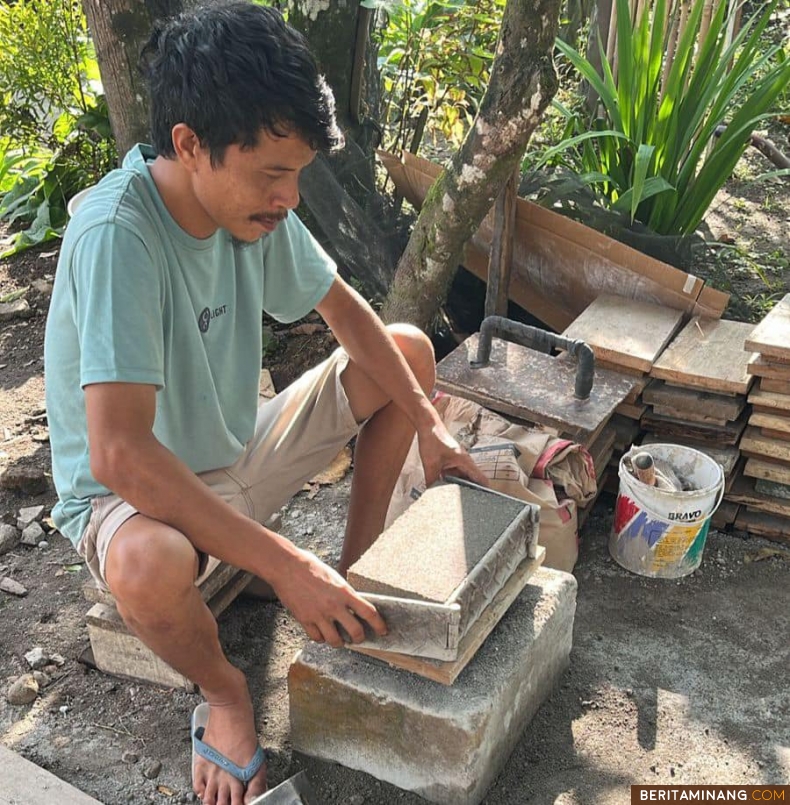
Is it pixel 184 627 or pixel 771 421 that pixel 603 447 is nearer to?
pixel 771 421

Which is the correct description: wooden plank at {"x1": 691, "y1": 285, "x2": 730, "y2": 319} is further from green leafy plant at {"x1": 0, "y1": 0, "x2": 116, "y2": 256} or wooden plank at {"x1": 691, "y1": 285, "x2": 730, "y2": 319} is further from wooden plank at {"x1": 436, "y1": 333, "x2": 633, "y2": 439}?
green leafy plant at {"x1": 0, "y1": 0, "x2": 116, "y2": 256}

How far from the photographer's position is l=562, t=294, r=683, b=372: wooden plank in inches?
119

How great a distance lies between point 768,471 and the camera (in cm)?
300

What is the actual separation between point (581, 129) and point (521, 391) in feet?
5.63


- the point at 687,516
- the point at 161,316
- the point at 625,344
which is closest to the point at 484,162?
the point at 625,344

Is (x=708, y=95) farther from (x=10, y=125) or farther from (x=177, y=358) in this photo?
(x=10, y=125)

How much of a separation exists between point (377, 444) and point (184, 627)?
2.65 feet

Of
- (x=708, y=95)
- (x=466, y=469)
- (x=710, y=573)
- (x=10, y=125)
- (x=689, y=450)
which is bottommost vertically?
(x=710, y=573)

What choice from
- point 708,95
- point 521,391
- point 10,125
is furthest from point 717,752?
point 10,125

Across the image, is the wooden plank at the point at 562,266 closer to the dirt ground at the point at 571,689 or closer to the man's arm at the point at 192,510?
the dirt ground at the point at 571,689

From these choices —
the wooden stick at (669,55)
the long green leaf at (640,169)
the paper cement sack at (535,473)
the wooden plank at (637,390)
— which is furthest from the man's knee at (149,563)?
the wooden stick at (669,55)

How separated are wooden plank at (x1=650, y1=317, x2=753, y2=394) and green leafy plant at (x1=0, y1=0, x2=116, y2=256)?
322 cm

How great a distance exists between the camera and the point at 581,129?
4.10 metres

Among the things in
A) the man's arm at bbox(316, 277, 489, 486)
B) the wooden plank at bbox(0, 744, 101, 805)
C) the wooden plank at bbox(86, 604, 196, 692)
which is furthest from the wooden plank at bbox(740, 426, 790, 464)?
the wooden plank at bbox(0, 744, 101, 805)
